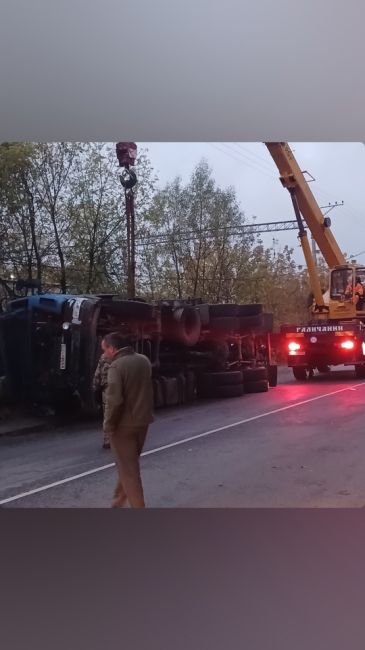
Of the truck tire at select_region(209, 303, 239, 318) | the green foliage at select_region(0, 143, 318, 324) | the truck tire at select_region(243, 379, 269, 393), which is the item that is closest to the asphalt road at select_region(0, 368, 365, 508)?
the truck tire at select_region(243, 379, 269, 393)

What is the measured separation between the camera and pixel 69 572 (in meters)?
3.92

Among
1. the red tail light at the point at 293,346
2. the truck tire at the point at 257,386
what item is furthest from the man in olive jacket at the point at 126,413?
the red tail light at the point at 293,346

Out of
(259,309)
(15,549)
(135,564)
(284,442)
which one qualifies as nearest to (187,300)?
(259,309)

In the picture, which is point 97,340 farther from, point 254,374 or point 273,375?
point 273,375

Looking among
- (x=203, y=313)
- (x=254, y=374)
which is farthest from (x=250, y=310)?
(x=254, y=374)

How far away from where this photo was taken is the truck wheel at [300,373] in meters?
4.88

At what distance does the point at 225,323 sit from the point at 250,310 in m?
0.20

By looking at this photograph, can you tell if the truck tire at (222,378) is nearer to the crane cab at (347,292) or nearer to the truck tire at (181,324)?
the truck tire at (181,324)

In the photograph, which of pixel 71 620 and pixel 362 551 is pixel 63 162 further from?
pixel 362 551

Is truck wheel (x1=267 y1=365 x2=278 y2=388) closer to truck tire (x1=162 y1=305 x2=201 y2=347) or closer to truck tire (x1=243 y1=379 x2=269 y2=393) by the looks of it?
truck tire (x1=243 y1=379 x2=269 y2=393)

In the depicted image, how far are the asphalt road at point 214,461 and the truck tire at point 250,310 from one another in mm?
636

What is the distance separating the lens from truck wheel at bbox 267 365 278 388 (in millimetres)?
4746

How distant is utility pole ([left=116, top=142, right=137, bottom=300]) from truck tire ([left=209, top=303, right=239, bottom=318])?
0.54 m
